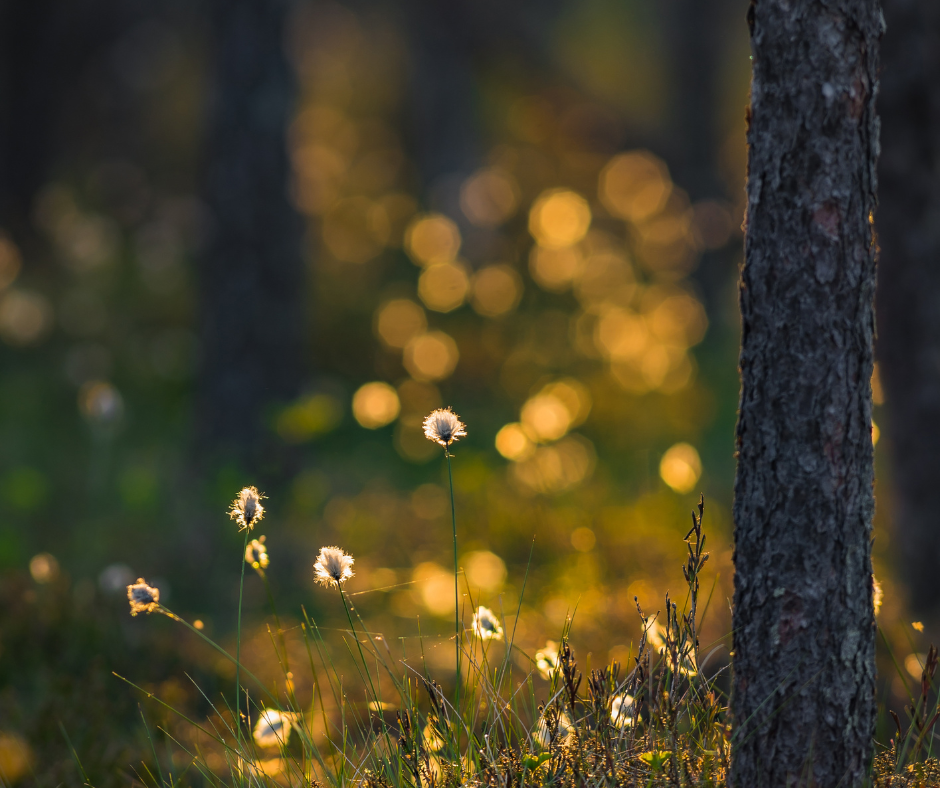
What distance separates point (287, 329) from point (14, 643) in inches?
115

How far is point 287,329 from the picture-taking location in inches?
239

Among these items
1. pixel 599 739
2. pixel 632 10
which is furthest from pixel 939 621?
pixel 632 10

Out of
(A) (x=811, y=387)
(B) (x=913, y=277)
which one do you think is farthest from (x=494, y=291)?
(A) (x=811, y=387)

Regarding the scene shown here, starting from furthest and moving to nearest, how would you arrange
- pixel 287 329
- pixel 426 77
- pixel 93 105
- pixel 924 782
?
1. pixel 93 105
2. pixel 426 77
3. pixel 287 329
4. pixel 924 782

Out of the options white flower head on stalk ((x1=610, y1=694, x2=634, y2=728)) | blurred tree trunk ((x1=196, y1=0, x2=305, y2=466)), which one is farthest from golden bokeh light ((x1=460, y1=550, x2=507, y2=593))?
blurred tree trunk ((x1=196, y1=0, x2=305, y2=466))

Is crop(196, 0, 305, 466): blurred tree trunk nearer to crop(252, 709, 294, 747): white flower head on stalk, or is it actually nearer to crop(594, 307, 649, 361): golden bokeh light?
crop(594, 307, 649, 361): golden bokeh light

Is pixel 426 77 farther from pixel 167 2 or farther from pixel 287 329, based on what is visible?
pixel 287 329

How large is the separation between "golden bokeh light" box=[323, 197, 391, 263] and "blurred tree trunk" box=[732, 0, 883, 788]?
9.29 meters

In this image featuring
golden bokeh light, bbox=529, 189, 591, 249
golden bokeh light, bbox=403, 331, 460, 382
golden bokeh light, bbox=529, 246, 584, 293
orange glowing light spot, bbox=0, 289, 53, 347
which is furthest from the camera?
golden bokeh light, bbox=529, 246, 584, 293

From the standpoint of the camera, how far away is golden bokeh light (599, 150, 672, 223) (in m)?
9.50

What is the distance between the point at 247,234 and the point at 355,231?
5467 millimetres

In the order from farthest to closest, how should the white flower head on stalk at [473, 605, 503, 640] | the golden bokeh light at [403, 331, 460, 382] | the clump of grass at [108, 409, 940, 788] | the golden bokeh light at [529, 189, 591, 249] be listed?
the golden bokeh light at [529, 189, 591, 249], the golden bokeh light at [403, 331, 460, 382], the white flower head on stalk at [473, 605, 503, 640], the clump of grass at [108, 409, 940, 788]

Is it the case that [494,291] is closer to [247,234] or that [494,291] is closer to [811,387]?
[247,234]

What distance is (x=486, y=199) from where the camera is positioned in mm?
10906
